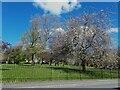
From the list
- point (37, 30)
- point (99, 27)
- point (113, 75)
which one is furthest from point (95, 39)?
point (37, 30)

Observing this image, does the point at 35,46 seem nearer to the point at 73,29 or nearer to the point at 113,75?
the point at 73,29

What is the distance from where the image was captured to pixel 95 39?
3684 cm

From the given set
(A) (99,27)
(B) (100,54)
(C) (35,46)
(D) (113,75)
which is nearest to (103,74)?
(D) (113,75)

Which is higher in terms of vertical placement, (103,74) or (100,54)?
(100,54)

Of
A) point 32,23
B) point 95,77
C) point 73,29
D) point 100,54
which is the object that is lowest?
point 95,77

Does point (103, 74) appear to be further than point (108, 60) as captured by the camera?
No

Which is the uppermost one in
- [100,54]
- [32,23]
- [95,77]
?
[32,23]

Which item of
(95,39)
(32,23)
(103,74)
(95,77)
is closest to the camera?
(95,77)

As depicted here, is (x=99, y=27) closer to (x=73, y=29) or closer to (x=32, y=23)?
(x=73, y=29)

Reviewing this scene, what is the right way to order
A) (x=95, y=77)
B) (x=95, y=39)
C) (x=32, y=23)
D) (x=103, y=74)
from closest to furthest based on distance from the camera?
(x=95, y=77) → (x=103, y=74) → (x=95, y=39) → (x=32, y=23)

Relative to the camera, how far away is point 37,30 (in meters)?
59.0

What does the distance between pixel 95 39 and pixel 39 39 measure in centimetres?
2462

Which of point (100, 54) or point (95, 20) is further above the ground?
point (95, 20)

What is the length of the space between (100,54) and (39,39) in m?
24.8
